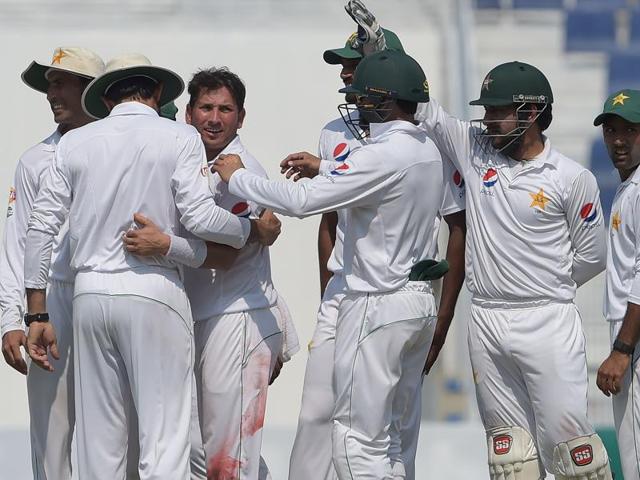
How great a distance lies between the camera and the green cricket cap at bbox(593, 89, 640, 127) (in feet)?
15.2

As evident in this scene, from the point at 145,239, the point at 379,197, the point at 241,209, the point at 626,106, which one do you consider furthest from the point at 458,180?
the point at 145,239

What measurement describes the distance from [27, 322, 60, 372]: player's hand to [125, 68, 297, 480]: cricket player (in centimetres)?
55

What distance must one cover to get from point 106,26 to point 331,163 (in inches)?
225

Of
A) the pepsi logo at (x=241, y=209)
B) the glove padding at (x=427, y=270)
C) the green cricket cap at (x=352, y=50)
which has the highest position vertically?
the green cricket cap at (x=352, y=50)

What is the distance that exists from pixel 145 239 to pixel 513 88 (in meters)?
1.32

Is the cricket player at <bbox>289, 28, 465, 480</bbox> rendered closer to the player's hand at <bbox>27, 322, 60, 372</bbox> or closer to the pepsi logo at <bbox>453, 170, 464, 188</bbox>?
the pepsi logo at <bbox>453, 170, 464, 188</bbox>

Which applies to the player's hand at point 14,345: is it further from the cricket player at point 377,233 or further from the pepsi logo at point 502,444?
the pepsi logo at point 502,444

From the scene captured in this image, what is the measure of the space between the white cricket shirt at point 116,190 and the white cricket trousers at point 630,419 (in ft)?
4.69

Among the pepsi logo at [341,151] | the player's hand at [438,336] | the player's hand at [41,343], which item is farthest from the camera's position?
the pepsi logo at [341,151]

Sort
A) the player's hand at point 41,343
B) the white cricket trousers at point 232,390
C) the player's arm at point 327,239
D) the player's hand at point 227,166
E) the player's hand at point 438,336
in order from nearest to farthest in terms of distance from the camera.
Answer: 1. the player's hand at point 41,343
2. the player's hand at point 227,166
3. the white cricket trousers at point 232,390
4. the player's hand at point 438,336
5. the player's arm at point 327,239

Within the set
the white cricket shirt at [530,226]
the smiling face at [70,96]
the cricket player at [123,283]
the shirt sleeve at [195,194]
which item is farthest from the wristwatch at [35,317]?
the white cricket shirt at [530,226]

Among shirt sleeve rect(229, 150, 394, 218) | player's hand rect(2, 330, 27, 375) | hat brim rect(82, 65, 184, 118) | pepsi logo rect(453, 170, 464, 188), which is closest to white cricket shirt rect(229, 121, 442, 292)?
shirt sleeve rect(229, 150, 394, 218)

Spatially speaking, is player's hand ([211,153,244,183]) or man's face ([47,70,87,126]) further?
man's face ([47,70,87,126])

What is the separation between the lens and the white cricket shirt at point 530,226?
4.69 metres
